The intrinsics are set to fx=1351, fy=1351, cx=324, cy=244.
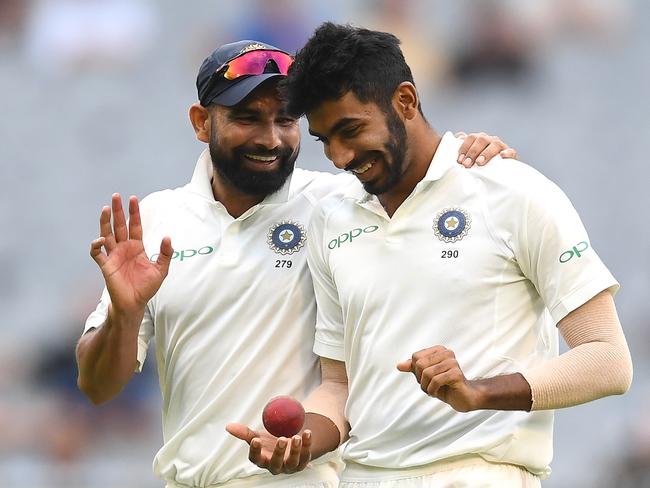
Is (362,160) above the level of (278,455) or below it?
above

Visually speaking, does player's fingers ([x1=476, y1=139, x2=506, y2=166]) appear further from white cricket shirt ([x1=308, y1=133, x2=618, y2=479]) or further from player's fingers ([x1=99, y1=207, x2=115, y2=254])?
player's fingers ([x1=99, y1=207, x2=115, y2=254])

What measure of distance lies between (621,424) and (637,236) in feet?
4.66

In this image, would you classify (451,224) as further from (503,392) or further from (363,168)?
(503,392)

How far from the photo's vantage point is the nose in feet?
12.3

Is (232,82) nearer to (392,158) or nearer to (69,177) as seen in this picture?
(392,158)

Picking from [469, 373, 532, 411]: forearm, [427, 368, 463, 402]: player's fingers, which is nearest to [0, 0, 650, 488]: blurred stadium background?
[469, 373, 532, 411]: forearm

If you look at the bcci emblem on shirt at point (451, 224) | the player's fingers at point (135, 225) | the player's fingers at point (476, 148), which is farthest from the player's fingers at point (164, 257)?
the player's fingers at point (476, 148)

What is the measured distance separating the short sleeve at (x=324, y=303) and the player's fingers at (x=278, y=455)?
1.61 feet

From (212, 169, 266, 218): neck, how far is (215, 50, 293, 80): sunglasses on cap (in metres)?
0.35

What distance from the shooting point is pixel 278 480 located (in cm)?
409

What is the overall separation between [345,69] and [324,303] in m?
0.72

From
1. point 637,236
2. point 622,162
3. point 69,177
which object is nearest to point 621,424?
point 637,236

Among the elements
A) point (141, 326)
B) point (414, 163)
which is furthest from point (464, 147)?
point (141, 326)

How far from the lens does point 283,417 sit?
3.62 meters
